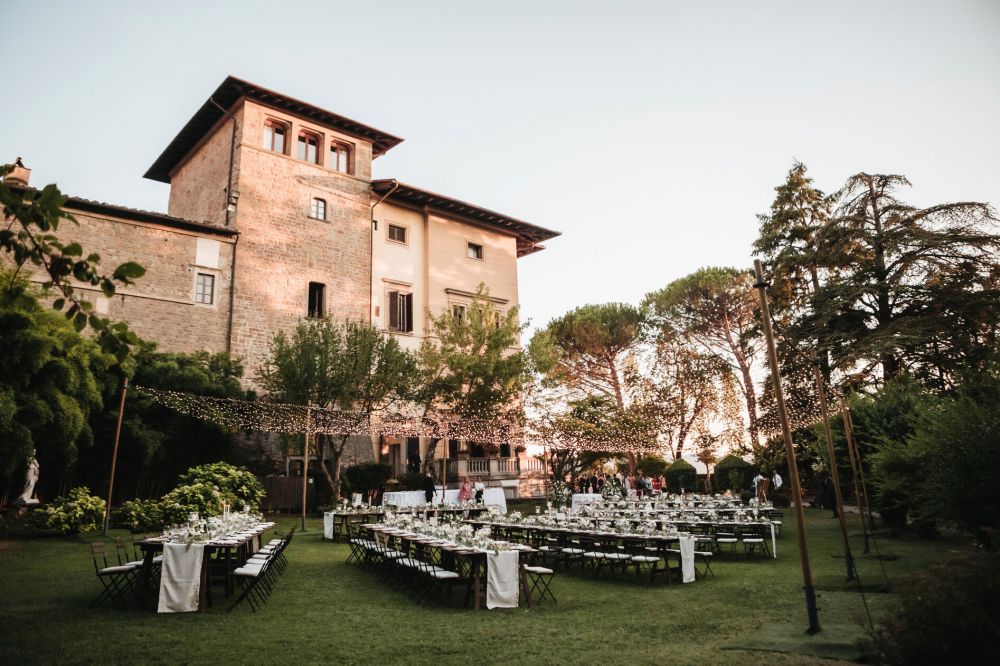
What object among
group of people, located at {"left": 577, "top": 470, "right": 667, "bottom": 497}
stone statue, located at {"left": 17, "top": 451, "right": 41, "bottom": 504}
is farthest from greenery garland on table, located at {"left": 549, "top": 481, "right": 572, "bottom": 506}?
stone statue, located at {"left": 17, "top": 451, "right": 41, "bottom": 504}

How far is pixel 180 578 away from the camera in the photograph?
6.75 m

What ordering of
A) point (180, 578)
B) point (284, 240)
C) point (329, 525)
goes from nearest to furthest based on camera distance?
point (180, 578) → point (329, 525) → point (284, 240)

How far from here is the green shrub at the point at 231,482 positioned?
13.9 meters

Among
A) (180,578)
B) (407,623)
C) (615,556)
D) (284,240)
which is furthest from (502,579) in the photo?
(284,240)

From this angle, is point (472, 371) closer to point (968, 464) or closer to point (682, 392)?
point (682, 392)

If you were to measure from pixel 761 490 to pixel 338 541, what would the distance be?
1532 cm

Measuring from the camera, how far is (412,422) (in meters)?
20.1

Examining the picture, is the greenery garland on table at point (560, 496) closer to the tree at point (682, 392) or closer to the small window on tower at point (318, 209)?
the tree at point (682, 392)

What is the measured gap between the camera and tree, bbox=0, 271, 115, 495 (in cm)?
1029

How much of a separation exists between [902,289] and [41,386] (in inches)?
879

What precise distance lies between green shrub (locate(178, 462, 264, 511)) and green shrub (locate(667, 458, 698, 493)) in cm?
1792

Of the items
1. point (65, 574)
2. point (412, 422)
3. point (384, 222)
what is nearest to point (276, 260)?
point (384, 222)

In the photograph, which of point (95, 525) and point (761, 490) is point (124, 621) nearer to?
point (95, 525)

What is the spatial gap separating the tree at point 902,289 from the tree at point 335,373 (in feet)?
45.5
